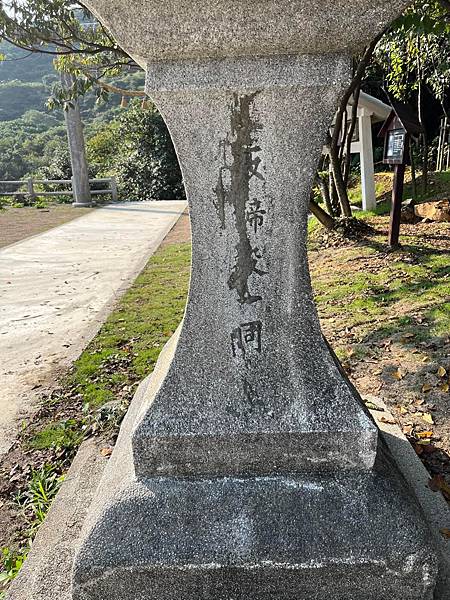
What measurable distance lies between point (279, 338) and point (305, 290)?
0.19 m

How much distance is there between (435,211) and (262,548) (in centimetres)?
793

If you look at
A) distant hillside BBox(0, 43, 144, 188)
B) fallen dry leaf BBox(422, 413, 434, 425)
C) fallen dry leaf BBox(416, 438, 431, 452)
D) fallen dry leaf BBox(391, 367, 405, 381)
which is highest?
distant hillside BBox(0, 43, 144, 188)

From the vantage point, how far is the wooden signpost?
7230 millimetres

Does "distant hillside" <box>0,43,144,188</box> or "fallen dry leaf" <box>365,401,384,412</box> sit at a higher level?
"distant hillside" <box>0,43,144,188</box>

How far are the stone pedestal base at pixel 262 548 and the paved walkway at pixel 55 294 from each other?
181cm

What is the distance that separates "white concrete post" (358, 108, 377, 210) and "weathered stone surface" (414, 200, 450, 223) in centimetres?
185

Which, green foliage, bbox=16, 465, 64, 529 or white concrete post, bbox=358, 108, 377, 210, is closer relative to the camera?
green foliage, bbox=16, 465, 64, 529

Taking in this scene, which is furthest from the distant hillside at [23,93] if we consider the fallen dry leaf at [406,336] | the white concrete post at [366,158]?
the fallen dry leaf at [406,336]

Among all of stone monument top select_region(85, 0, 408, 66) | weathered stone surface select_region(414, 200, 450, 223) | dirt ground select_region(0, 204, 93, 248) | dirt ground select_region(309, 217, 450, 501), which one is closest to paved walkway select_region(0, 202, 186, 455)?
dirt ground select_region(0, 204, 93, 248)

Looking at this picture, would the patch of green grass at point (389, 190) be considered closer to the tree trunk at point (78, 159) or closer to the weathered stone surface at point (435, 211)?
the weathered stone surface at point (435, 211)

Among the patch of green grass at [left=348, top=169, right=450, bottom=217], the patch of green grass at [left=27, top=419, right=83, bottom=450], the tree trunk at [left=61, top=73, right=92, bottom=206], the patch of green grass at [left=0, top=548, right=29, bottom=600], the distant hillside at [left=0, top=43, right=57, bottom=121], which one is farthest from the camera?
the distant hillside at [left=0, top=43, right=57, bottom=121]

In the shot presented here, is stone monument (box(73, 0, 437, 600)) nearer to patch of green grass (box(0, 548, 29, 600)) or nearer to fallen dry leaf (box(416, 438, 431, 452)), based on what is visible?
patch of green grass (box(0, 548, 29, 600))

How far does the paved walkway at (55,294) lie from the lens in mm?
4332

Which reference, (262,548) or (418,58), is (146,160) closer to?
(418,58)
